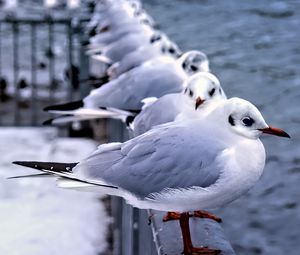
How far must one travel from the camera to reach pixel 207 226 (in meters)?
2.51

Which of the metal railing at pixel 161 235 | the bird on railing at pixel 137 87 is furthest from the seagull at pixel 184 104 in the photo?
the bird on railing at pixel 137 87

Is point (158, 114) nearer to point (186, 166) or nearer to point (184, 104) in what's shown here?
point (184, 104)

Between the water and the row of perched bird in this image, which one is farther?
the water

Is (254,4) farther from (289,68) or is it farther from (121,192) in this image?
(121,192)

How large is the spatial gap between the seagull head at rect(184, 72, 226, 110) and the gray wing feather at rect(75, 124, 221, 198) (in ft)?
2.27

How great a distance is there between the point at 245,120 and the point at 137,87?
1.74 metres

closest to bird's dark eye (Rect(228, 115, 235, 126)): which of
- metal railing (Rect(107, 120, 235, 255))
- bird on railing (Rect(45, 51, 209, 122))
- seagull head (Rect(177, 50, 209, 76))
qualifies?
metal railing (Rect(107, 120, 235, 255))

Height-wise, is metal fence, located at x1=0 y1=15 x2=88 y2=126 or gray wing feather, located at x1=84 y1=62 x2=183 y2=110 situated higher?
gray wing feather, located at x1=84 y1=62 x2=183 y2=110

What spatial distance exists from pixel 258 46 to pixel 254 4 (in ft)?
14.9

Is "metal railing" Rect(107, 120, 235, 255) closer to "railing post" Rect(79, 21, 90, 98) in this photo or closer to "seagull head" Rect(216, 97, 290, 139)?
"seagull head" Rect(216, 97, 290, 139)

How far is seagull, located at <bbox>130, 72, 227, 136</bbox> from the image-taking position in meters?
3.29

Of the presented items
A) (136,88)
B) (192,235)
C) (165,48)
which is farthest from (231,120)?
(165,48)

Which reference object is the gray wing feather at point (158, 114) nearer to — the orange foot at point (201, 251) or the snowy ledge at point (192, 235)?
the snowy ledge at point (192, 235)

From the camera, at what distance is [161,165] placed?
2486 millimetres
